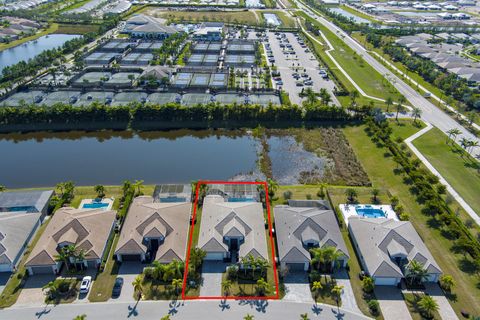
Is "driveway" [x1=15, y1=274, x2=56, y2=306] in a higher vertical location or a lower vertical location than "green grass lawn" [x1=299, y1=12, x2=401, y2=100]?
lower

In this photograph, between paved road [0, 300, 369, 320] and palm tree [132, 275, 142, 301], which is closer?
paved road [0, 300, 369, 320]

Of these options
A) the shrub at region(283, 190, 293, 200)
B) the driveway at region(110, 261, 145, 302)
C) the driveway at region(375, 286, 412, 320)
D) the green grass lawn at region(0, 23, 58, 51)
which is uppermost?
the green grass lawn at region(0, 23, 58, 51)

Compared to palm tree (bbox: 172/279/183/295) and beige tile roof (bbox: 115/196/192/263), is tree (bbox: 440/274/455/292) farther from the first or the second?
beige tile roof (bbox: 115/196/192/263)

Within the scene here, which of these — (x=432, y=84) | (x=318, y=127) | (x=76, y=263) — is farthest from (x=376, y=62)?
(x=76, y=263)

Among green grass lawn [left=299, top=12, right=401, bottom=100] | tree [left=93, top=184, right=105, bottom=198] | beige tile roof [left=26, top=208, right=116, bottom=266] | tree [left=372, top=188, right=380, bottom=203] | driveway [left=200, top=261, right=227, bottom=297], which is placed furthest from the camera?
green grass lawn [left=299, top=12, right=401, bottom=100]

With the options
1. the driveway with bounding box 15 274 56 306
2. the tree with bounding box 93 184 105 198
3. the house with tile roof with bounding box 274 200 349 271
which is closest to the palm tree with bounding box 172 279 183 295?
the house with tile roof with bounding box 274 200 349 271

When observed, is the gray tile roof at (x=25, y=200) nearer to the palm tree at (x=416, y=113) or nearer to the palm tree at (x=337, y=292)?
the palm tree at (x=337, y=292)

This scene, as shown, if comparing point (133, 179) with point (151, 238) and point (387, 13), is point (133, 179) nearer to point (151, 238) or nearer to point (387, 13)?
point (151, 238)
